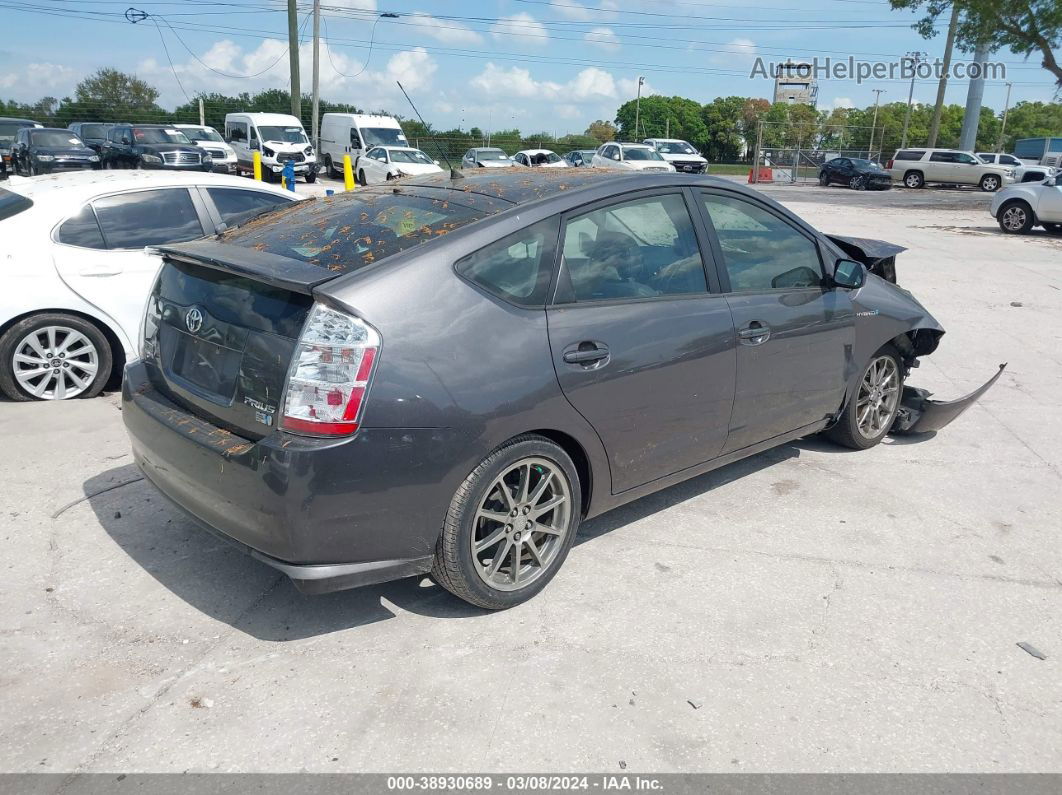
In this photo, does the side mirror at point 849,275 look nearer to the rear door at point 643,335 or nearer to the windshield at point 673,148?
the rear door at point 643,335

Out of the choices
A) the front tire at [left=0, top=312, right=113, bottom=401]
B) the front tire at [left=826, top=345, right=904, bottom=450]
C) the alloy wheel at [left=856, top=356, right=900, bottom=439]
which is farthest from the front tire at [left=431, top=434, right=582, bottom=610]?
the front tire at [left=0, top=312, right=113, bottom=401]

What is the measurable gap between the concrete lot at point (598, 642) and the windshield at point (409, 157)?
2630cm

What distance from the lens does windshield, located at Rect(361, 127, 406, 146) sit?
109ft

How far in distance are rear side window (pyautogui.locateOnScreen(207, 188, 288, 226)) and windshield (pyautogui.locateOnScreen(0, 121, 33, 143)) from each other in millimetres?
27225

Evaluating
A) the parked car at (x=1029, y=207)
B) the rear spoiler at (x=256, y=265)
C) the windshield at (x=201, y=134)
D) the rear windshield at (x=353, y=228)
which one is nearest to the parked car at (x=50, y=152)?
the windshield at (x=201, y=134)

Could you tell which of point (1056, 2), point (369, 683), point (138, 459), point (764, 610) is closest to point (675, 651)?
point (764, 610)

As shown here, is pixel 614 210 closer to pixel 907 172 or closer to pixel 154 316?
pixel 154 316

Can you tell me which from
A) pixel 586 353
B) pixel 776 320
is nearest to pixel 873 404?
pixel 776 320

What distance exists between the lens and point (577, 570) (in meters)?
3.88

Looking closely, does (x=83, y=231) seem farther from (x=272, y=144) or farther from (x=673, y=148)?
(x=673, y=148)

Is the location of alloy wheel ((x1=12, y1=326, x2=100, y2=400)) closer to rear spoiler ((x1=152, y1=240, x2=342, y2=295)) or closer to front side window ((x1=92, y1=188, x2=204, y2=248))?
front side window ((x1=92, y1=188, x2=204, y2=248))

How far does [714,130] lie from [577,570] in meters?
89.5

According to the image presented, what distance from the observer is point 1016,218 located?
1967 cm

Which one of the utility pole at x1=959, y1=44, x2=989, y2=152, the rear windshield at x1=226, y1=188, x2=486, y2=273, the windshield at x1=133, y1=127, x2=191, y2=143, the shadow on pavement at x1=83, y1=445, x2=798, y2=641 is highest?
the utility pole at x1=959, y1=44, x2=989, y2=152
